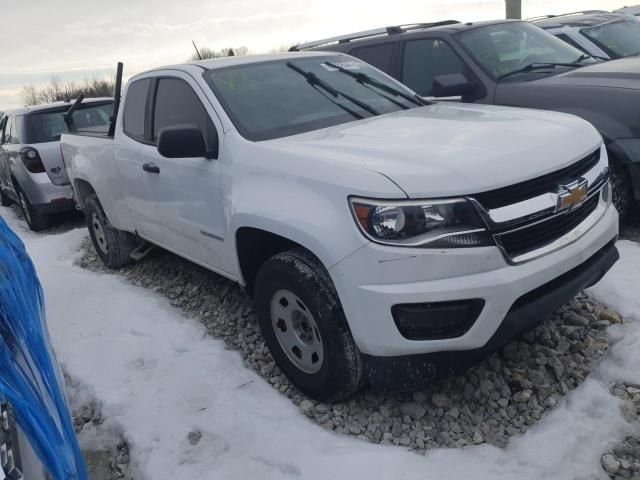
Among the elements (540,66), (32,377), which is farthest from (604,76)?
(32,377)

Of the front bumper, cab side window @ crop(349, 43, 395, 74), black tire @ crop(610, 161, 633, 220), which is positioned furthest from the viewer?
cab side window @ crop(349, 43, 395, 74)

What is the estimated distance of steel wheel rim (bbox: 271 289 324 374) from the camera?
2.88m

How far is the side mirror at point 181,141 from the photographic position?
126 inches

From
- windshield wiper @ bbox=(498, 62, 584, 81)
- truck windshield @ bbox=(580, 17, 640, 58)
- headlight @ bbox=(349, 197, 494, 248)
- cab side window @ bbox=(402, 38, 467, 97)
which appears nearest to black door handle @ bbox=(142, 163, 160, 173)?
headlight @ bbox=(349, 197, 494, 248)

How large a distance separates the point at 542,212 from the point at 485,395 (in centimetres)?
100

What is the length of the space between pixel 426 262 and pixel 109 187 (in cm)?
340

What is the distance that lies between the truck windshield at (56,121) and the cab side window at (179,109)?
3.58 meters

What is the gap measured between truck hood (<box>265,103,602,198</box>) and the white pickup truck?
0.4 inches

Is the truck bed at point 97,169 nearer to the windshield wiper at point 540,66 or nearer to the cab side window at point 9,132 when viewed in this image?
the cab side window at point 9,132

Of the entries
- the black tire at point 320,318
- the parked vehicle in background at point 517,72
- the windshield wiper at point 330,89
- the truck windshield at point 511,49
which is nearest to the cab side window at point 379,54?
the parked vehicle in background at point 517,72

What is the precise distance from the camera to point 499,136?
9.09ft

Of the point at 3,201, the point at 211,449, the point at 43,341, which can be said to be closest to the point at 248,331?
the point at 211,449

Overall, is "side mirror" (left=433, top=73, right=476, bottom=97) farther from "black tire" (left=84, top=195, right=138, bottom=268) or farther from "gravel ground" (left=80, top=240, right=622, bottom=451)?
"black tire" (left=84, top=195, right=138, bottom=268)

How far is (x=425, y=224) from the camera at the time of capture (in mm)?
2371
